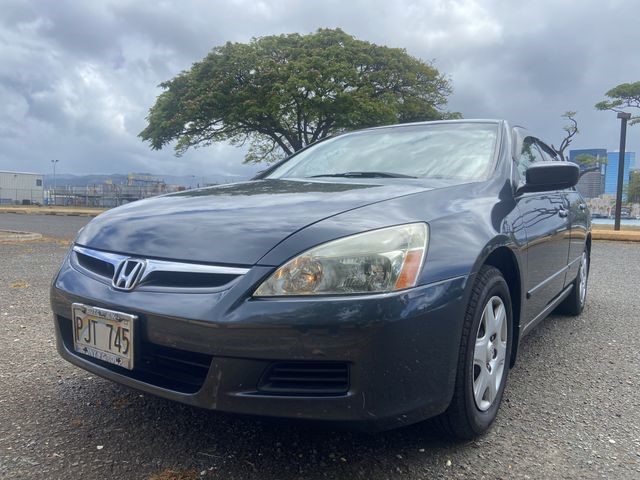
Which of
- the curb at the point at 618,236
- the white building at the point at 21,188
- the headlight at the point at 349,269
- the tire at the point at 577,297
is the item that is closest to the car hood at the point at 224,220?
the headlight at the point at 349,269

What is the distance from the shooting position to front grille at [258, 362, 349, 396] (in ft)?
5.49

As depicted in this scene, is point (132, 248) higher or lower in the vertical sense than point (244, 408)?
higher

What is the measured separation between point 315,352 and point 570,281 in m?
2.92

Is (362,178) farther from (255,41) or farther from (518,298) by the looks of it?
(255,41)

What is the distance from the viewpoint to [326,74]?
872 inches

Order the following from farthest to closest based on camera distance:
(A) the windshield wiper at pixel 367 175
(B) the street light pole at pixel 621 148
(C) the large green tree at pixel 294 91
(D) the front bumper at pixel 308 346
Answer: (C) the large green tree at pixel 294 91, (B) the street light pole at pixel 621 148, (A) the windshield wiper at pixel 367 175, (D) the front bumper at pixel 308 346

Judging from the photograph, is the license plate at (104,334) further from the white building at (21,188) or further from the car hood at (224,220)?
the white building at (21,188)

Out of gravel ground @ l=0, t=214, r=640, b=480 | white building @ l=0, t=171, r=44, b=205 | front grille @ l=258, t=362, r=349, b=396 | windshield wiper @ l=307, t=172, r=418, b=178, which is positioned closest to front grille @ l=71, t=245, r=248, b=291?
front grille @ l=258, t=362, r=349, b=396

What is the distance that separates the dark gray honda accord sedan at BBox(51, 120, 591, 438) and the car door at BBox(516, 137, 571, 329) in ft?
0.72

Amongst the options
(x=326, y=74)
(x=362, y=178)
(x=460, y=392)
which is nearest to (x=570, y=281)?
(x=362, y=178)

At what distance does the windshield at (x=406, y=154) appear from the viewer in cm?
280

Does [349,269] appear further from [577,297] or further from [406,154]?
[577,297]

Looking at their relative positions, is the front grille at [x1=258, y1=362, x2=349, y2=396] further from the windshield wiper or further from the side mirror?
the side mirror

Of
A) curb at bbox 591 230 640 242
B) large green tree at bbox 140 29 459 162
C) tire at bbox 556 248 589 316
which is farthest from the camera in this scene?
large green tree at bbox 140 29 459 162
